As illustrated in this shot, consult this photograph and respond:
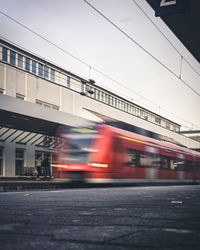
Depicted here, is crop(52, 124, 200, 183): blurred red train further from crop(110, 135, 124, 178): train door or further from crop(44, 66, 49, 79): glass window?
crop(44, 66, 49, 79): glass window

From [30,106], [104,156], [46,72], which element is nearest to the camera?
[104,156]

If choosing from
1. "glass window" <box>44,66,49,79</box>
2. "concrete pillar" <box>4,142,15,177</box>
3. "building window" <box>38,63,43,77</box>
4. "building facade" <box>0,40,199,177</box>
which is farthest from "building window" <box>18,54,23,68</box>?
"concrete pillar" <box>4,142,15,177</box>

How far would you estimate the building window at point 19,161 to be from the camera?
2464cm

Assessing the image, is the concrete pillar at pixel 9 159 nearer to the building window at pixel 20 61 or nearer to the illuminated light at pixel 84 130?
the building window at pixel 20 61

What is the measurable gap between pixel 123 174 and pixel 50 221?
10.7 m

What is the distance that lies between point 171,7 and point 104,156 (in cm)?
635

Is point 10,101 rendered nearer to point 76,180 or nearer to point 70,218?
point 76,180

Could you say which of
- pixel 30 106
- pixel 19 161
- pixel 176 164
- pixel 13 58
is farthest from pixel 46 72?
pixel 176 164

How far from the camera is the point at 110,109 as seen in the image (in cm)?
3556

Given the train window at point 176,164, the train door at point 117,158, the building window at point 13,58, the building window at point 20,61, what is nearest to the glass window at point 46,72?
the building window at point 20,61

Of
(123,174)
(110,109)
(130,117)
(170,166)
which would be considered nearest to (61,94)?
(110,109)

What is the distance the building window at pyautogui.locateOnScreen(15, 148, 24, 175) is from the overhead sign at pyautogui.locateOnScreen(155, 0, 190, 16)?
19.0 meters

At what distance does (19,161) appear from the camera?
2498 cm

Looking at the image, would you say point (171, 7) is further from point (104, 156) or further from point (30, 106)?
point (30, 106)
